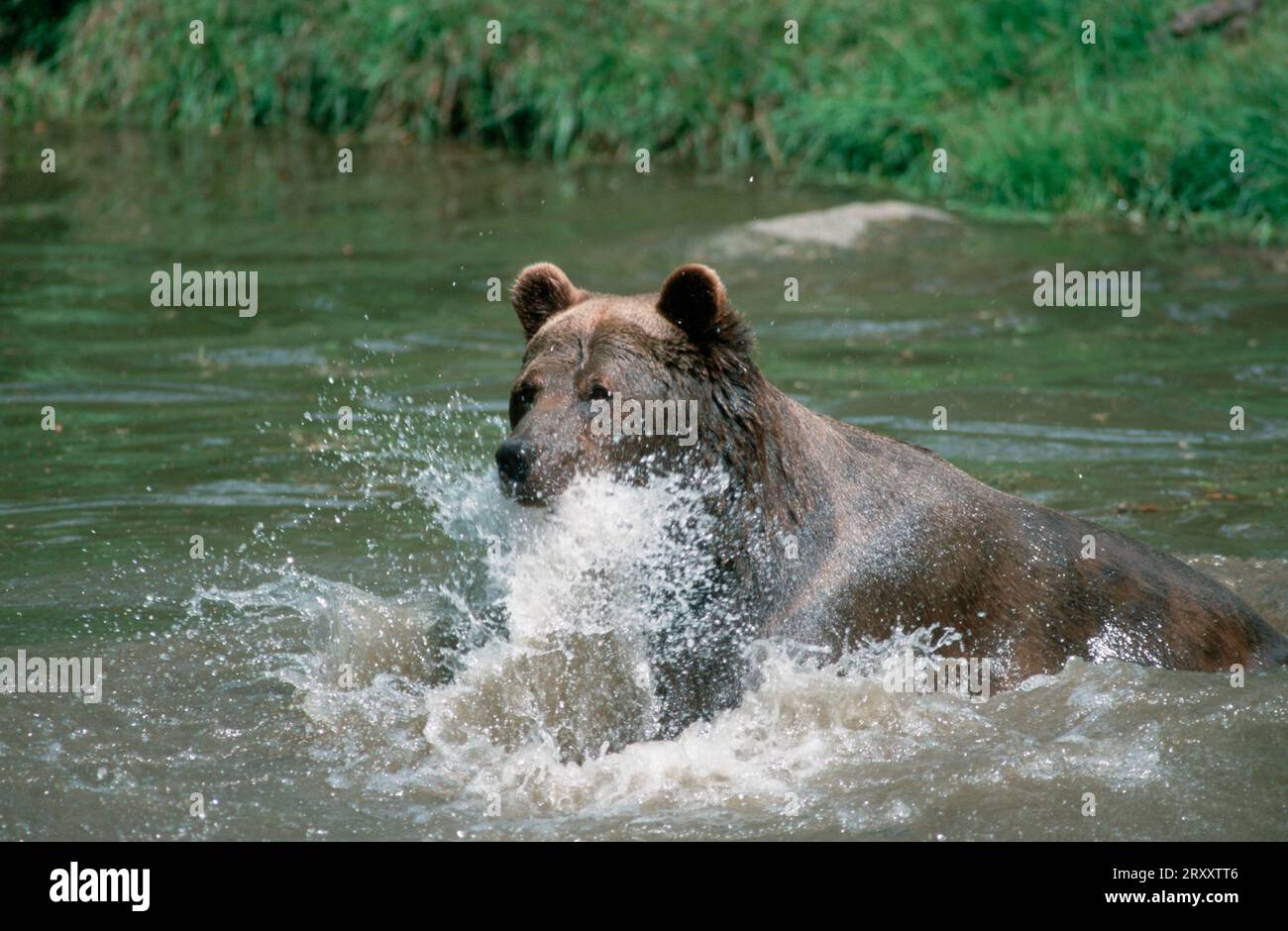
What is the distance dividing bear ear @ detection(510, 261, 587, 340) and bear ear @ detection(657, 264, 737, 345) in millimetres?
604

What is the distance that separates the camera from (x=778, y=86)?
1925 centimetres

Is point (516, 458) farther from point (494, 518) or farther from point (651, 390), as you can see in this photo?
point (494, 518)

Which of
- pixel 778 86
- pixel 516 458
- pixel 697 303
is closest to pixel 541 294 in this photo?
pixel 697 303

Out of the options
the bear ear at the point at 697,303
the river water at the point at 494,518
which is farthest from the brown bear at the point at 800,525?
the river water at the point at 494,518

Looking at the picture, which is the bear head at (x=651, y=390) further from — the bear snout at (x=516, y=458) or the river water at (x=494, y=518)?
the river water at (x=494, y=518)

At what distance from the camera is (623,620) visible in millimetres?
6285

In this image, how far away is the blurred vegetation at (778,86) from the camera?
54.6 ft

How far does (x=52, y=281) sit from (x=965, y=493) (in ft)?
33.5

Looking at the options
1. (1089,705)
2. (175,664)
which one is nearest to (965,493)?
(1089,705)

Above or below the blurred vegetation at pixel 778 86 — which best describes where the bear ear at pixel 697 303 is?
below

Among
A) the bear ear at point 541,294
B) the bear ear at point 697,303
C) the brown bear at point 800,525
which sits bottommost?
the brown bear at point 800,525

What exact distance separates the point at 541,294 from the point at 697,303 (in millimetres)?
872

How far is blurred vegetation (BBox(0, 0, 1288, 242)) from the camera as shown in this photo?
16656mm

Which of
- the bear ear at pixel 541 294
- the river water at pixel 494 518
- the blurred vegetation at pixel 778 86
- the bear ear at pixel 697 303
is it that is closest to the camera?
the river water at pixel 494 518
